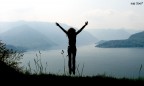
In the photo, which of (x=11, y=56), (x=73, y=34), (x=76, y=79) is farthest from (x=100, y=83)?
(x=11, y=56)

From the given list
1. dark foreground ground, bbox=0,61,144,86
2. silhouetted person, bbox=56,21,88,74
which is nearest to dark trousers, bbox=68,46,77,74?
silhouetted person, bbox=56,21,88,74

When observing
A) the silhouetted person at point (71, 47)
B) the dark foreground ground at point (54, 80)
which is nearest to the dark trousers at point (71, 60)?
the silhouetted person at point (71, 47)

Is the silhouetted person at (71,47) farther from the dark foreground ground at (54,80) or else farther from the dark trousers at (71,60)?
the dark foreground ground at (54,80)

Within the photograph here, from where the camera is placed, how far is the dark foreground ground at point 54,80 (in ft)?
18.3

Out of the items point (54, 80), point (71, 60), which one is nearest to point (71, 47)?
point (71, 60)

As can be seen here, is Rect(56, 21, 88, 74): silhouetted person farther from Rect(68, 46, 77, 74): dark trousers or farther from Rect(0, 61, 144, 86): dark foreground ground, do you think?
Rect(0, 61, 144, 86): dark foreground ground

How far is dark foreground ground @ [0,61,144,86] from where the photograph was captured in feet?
18.3

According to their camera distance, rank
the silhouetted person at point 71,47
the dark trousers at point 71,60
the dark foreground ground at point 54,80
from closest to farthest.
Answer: the dark foreground ground at point 54,80 < the silhouetted person at point 71,47 < the dark trousers at point 71,60

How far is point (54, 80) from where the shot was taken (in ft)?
20.6

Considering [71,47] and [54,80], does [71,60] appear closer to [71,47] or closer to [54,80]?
[71,47]

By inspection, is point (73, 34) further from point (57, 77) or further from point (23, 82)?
point (23, 82)

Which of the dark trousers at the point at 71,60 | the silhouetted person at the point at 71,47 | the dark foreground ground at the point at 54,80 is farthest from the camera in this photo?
the dark trousers at the point at 71,60

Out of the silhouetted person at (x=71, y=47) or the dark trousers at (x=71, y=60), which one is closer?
the silhouetted person at (x=71, y=47)

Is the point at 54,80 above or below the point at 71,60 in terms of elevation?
below
